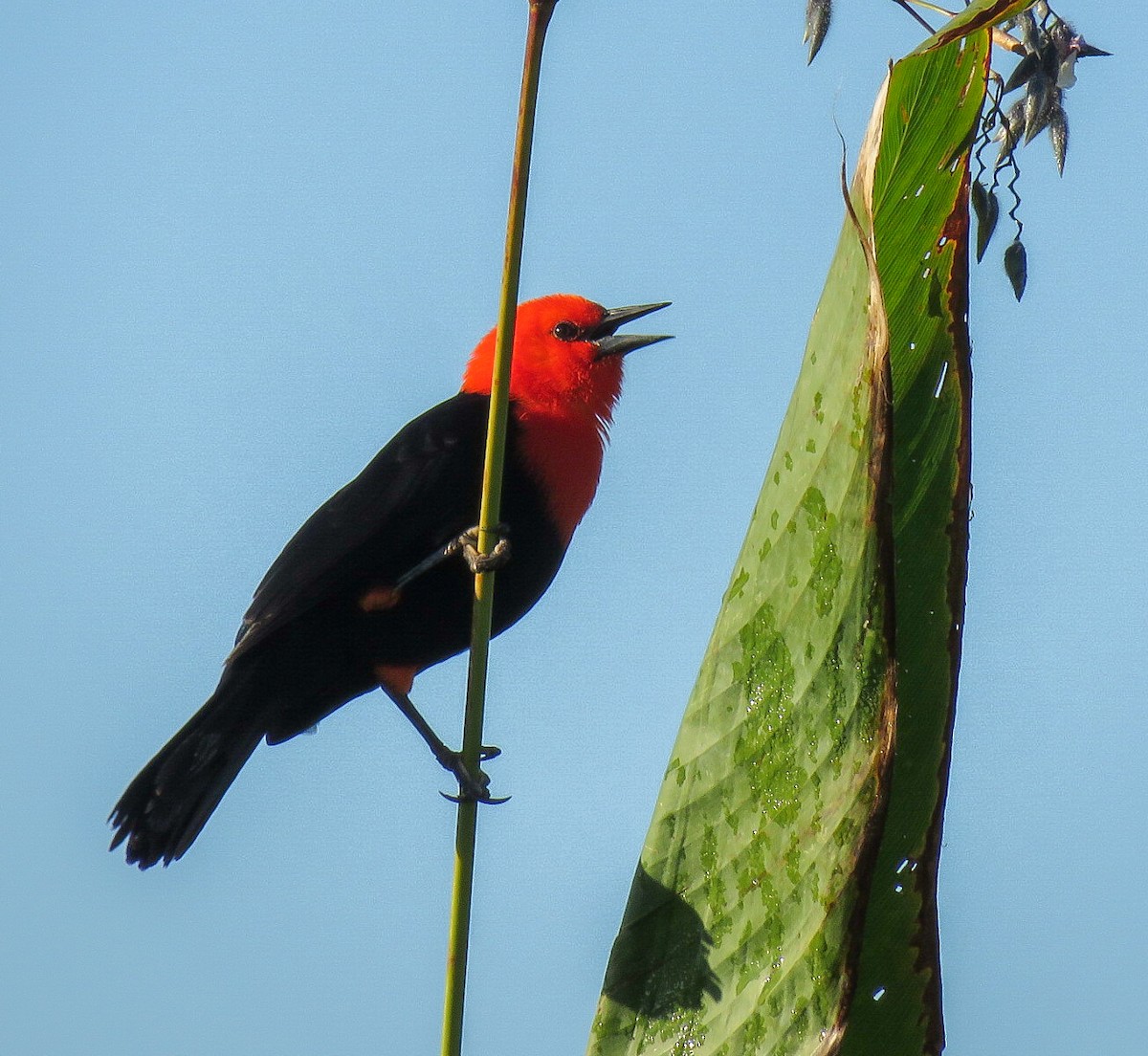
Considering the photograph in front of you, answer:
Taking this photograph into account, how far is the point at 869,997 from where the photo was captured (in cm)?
155

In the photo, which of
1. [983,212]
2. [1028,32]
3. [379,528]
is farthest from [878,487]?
[379,528]

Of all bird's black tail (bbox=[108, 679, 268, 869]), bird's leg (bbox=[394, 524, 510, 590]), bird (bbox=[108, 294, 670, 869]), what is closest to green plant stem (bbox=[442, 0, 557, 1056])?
bird's leg (bbox=[394, 524, 510, 590])

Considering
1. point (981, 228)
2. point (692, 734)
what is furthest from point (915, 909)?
point (981, 228)

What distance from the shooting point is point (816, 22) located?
277 cm

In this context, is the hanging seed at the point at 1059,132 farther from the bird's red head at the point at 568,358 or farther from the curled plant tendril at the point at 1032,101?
the bird's red head at the point at 568,358

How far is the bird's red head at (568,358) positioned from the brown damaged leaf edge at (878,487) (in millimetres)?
2561

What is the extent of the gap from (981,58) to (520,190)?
1.74ft

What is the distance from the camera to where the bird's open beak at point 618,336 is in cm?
416

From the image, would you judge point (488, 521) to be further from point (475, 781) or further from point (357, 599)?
point (357, 599)

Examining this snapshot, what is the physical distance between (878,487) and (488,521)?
30.6 inches

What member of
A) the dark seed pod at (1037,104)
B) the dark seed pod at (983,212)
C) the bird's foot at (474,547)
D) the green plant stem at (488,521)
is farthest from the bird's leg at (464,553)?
the dark seed pod at (1037,104)

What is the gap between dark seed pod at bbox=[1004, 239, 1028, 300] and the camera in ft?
8.85

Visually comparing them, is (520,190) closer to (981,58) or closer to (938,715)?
(981,58)

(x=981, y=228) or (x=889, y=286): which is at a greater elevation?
(x=981, y=228)
